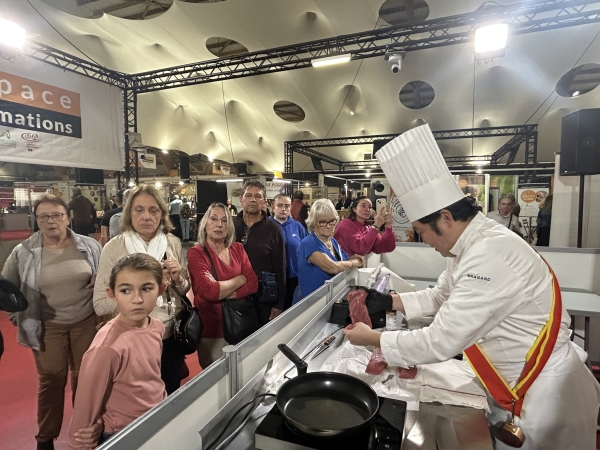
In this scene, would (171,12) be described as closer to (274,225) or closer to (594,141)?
(274,225)

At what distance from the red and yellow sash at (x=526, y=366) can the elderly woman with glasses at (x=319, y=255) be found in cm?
104

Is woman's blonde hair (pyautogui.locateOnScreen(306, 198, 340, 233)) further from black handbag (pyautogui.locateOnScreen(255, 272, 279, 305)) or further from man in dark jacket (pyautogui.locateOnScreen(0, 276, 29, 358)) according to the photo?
man in dark jacket (pyautogui.locateOnScreen(0, 276, 29, 358))

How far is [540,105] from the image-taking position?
9211 millimetres

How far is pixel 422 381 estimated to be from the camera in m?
1.09

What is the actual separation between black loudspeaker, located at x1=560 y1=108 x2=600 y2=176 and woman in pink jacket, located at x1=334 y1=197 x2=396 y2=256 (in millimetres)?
1861

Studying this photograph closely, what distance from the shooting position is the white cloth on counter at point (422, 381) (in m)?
0.99

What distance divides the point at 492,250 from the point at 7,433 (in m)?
2.83

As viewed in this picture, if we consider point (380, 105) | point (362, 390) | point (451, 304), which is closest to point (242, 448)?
point (362, 390)

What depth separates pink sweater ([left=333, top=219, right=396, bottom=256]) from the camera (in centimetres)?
260

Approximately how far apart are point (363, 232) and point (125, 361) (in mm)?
2005

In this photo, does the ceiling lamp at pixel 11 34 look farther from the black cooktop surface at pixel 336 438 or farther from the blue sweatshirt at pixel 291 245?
the black cooktop surface at pixel 336 438

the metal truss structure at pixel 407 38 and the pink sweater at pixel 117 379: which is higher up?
the metal truss structure at pixel 407 38

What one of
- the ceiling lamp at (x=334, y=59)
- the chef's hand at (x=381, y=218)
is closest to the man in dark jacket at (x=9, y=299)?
the chef's hand at (x=381, y=218)

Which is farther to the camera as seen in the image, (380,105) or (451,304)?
(380,105)
